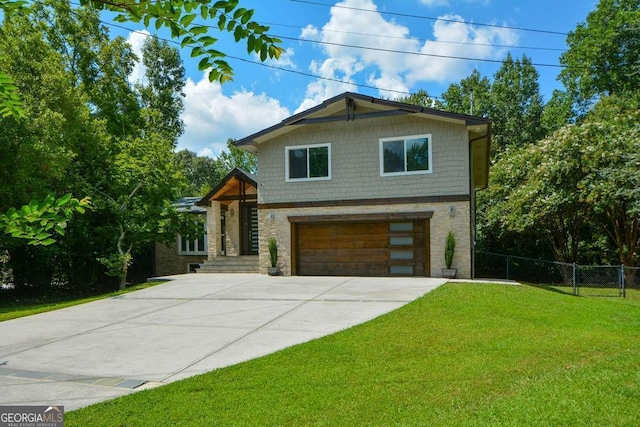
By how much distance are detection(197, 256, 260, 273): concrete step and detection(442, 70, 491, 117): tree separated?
23935 mm

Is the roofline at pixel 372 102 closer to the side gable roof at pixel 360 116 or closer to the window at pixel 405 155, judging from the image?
the side gable roof at pixel 360 116

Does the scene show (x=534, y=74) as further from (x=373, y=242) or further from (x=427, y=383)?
(x=427, y=383)

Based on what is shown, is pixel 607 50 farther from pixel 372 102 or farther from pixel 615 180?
pixel 372 102

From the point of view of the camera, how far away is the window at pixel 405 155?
1509 cm

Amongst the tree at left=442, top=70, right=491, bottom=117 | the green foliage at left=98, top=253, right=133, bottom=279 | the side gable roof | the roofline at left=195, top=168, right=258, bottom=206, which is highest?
the tree at left=442, top=70, right=491, bottom=117

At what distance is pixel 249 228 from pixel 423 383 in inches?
635

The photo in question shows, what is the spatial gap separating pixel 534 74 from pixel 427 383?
36.8 m

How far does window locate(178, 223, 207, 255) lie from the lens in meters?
22.4

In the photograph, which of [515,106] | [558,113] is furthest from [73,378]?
[515,106]

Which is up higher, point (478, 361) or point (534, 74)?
point (534, 74)

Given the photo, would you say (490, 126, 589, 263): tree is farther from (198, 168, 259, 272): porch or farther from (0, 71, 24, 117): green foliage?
(0, 71, 24, 117): green foliage

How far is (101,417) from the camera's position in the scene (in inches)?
Answer: 172

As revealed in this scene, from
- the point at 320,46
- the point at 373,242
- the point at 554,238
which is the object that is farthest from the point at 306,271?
the point at 554,238

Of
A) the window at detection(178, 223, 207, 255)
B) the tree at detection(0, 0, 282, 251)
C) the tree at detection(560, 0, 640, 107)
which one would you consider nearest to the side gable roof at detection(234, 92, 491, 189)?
the window at detection(178, 223, 207, 255)
